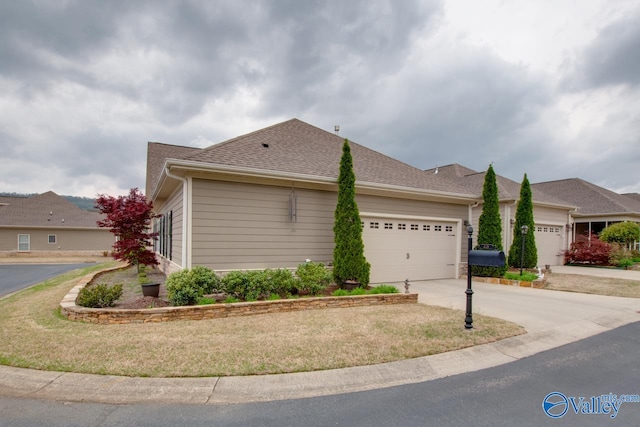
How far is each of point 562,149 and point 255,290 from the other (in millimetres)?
20136

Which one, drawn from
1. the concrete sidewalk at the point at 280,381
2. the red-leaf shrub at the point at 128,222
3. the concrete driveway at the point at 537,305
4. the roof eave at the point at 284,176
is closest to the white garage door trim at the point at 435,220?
the roof eave at the point at 284,176

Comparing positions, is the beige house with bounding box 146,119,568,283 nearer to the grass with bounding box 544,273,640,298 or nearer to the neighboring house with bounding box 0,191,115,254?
the grass with bounding box 544,273,640,298

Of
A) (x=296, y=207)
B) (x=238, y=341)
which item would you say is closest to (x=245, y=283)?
(x=238, y=341)

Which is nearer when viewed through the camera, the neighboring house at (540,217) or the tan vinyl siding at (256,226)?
the tan vinyl siding at (256,226)

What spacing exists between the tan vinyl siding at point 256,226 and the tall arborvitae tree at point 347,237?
0.65 meters

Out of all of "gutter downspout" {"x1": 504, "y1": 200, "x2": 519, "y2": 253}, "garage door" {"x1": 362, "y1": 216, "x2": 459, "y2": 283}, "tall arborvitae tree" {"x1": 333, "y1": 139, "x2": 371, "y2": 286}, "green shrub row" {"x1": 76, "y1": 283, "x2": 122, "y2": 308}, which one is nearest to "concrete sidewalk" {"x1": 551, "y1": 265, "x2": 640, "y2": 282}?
"gutter downspout" {"x1": 504, "y1": 200, "x2": 519, "y2": 253}

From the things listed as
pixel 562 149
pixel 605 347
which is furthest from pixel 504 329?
pixel 562 149

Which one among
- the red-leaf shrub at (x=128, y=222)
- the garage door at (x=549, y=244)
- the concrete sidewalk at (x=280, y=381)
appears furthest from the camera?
the garage door at (x=549, y=244)

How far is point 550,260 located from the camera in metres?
17.0

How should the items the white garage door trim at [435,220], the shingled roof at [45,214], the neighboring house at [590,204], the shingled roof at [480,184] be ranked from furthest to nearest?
the shingled roof at [45,214] < the neighboring house at [590,204] < the shingled roof at [480,184] < the white garage door trim at [435,220]

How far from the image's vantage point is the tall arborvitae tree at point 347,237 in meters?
8.54

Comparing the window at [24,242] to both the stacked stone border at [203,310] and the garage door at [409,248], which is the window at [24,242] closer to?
the stacked stone border at [203,310]

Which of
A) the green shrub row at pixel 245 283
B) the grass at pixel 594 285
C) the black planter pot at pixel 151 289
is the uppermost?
the green shrub row at pixel 245 283

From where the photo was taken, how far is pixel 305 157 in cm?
992
